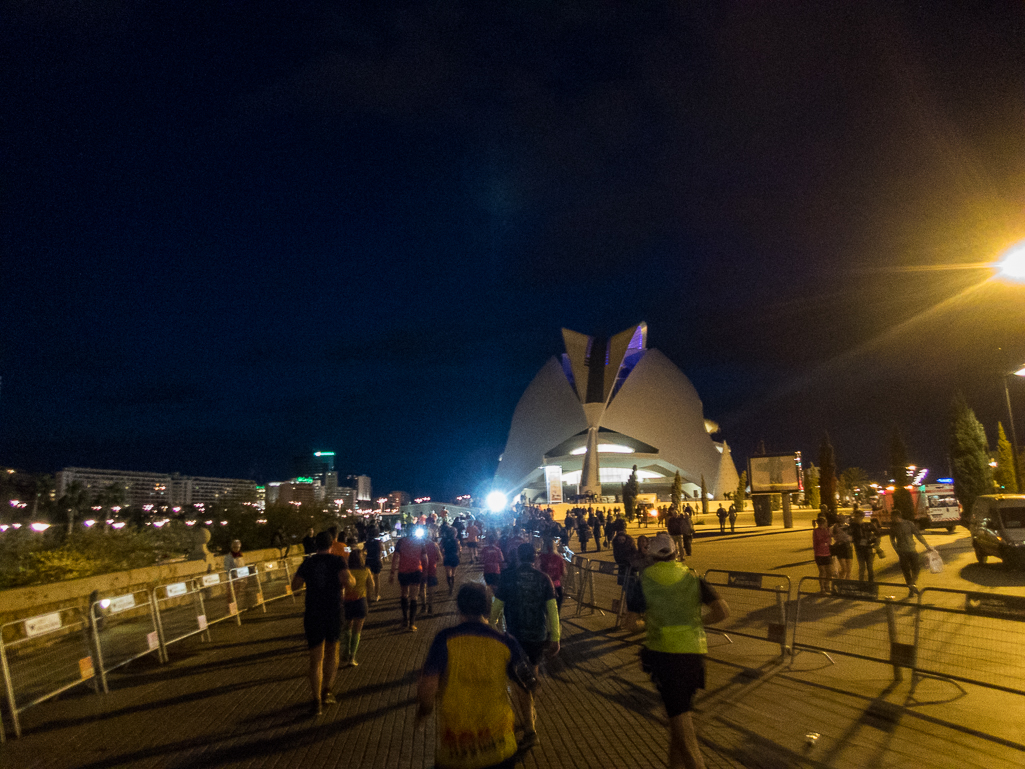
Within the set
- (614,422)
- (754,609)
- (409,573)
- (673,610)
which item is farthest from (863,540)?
(614,422)

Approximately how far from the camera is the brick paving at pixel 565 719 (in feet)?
15.8

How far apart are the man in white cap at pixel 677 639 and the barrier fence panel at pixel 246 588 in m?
9.72

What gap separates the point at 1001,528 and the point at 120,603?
17054 mm

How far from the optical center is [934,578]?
1416cm

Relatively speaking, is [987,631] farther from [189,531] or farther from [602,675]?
[189,531]

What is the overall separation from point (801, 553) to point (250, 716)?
64.7 feet

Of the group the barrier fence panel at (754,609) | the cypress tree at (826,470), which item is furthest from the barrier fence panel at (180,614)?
the cypress tree at (826,470)

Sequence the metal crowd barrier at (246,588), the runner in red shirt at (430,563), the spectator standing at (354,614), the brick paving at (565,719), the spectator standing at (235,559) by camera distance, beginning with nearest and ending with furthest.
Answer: the brick paving at (565,719), the spectator standing at (354,614), the runner in red shirt at (430,563), the metal crowd barrier at (246,588), the spectator standing at (235,559)

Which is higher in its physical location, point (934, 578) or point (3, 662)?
point (3, 662)

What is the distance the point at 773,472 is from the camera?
3506cm

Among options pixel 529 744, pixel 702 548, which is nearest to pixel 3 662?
pixel 529 744

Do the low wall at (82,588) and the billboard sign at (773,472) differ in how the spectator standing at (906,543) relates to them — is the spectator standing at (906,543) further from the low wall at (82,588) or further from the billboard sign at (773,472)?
the billboard sign at (773,472)

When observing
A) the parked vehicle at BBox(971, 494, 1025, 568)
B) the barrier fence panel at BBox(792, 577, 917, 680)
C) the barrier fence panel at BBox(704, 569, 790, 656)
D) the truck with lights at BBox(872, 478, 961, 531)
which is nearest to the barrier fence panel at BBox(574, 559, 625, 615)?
the barrier fence panel at BBox(704, 569, 790, 656)

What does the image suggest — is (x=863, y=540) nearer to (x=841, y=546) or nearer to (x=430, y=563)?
(x=841, y=546)
